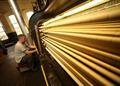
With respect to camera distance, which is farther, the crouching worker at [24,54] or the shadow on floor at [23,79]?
the crouching worker at [24,54]

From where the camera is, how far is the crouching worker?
381 centimetres

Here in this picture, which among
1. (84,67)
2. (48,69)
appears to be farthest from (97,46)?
(48,69)

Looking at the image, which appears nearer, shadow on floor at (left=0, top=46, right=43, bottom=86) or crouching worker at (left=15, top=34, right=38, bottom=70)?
shadow on floor at (left=0, top=46, right=43, bottom=86)

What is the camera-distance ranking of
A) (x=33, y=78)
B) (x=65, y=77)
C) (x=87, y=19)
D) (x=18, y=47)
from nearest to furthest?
(x=87, y=19), (x=65, y=77), (x=33, y=78), (x=18, y=47)

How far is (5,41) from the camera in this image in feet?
31.2

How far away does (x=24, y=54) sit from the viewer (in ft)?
13.0

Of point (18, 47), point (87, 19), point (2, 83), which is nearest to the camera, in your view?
point (87, 19)

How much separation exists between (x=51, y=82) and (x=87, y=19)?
0.95 metres

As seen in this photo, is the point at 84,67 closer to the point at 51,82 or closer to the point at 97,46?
the point at 97,46

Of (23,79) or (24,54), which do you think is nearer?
(23,79)

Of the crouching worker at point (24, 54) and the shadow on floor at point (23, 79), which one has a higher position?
the crouching worker at point (24, 54)

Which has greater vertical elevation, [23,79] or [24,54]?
[24,54]

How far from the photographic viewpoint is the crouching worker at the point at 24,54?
3.81 m

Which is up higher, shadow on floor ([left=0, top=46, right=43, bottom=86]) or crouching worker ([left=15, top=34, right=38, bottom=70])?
crouching worker ([left=15, top=34, right=38, bottom=70])
